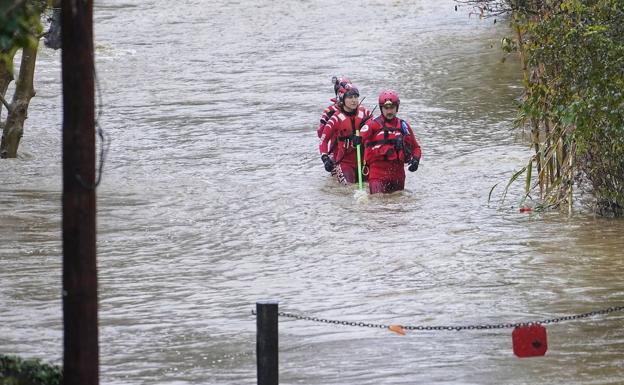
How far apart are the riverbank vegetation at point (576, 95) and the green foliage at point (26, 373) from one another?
687 cm

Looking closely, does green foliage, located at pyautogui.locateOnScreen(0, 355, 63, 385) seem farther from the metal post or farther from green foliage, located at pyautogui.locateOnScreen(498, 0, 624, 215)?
green foliage, located at pyautogui.locateOnScreen(498, 0, 624, 215)

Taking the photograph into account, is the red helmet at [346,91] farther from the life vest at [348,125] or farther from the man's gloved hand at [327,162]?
the man's gloved hand at [327,162]

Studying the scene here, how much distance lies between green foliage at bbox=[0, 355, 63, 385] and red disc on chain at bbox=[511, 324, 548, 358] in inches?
118

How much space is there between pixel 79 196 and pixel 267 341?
5.73 ft

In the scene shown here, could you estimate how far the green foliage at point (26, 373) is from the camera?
691 centimetres

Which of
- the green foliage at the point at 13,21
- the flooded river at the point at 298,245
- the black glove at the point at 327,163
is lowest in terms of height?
the flooded river at the point at 298,245

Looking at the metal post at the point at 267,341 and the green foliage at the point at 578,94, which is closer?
the metal post at the point at 267,341

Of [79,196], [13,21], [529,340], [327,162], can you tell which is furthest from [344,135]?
[13,21]

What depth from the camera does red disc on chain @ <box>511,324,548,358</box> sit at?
28.3 ft

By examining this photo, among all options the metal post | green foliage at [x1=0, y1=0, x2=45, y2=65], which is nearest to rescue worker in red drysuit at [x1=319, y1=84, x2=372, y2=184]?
the metal post

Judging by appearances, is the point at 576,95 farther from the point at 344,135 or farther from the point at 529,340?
the point at 529,340

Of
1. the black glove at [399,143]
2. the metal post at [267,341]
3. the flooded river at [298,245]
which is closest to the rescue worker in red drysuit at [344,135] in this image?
the flooded river at [298,245]

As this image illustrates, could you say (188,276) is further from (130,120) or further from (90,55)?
(130,120)

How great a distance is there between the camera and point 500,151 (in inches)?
836
